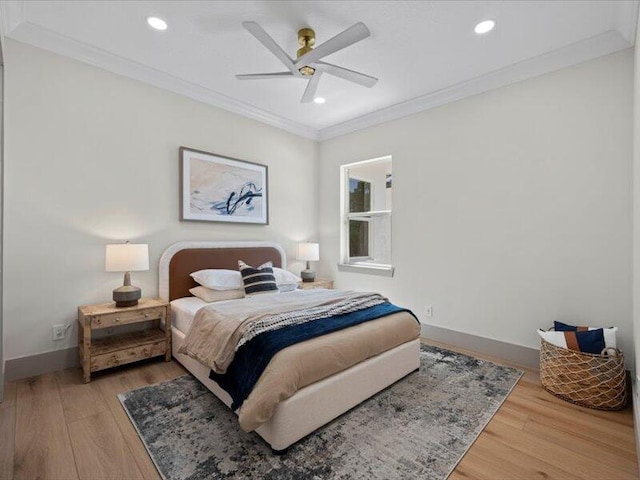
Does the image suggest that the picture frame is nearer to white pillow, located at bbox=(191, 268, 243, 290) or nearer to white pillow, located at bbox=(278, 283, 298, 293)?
white pillow, located at bbox=(191, 268, 243, 290)

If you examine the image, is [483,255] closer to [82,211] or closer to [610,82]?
[610,82]

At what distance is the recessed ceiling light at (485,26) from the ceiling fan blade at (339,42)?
1.00 meters

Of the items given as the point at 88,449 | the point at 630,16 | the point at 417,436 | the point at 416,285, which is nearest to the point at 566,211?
the point at 630,16

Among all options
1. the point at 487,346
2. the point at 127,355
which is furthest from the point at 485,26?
the point at 127,355

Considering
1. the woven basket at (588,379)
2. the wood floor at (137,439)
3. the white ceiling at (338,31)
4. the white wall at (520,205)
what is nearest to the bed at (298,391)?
the wood floor at (137,439)

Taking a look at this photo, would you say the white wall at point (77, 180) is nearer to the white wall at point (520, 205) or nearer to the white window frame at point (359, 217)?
the white window frame at point (359, 217)

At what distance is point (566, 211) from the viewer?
8.84 ft

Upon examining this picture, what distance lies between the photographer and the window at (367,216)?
4.25 m

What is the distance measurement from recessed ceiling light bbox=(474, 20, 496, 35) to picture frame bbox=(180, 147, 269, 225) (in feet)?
8.92

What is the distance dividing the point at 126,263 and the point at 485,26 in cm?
350

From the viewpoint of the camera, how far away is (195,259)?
341 centimetres

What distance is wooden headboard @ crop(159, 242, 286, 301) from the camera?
3.21 meters

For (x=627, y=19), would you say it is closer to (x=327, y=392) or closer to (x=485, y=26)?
(x=485, y=26)

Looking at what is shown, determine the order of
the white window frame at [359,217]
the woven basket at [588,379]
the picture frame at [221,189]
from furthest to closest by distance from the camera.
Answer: the white window frame at [359,217] → the picture frame at [221,189] → the woven basket at [588,379]
